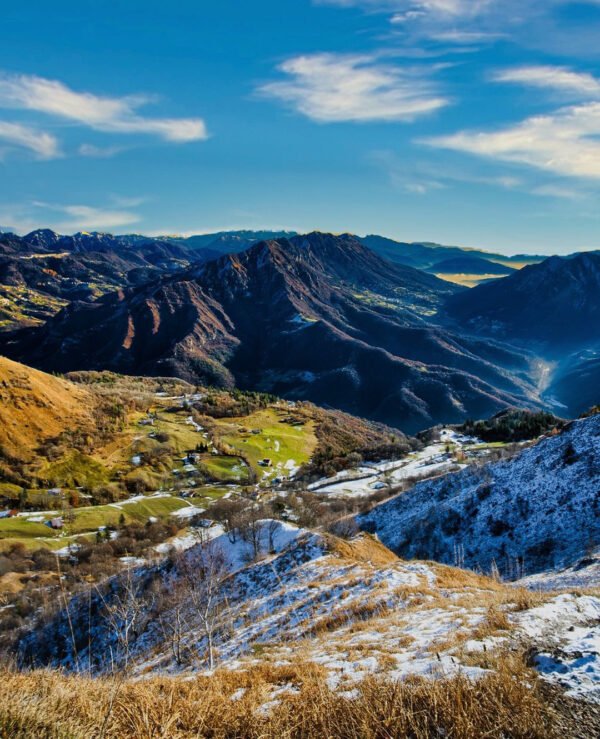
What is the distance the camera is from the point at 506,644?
9.02 meters

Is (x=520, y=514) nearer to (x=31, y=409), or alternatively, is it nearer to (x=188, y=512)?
(x=188, y=512)

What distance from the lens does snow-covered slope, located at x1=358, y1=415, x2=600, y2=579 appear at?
1487 inches

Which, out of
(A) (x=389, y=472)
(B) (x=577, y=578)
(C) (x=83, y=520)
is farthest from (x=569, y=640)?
(A) (x=389, y=472)

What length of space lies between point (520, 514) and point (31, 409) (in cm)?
14516

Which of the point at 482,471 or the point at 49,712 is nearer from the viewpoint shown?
the point at 49,712

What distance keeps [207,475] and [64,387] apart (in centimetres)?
6942

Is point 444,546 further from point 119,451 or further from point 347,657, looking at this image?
point 119,451

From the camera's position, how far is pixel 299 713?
5980 millimetres

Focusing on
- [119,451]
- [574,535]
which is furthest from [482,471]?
[119,451]

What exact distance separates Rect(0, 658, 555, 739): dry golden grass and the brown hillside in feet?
465

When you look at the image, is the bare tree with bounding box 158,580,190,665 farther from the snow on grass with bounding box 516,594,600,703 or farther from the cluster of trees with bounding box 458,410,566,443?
the cluster of trees with bounding box 458,410,566,443

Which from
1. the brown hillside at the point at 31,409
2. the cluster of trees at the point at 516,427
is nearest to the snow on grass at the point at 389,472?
the cluster of trees at the point at 516,427

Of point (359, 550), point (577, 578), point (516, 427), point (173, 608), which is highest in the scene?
point (577, 578)

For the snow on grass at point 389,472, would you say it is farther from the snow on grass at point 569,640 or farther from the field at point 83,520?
the snow on grass at point 569,640
